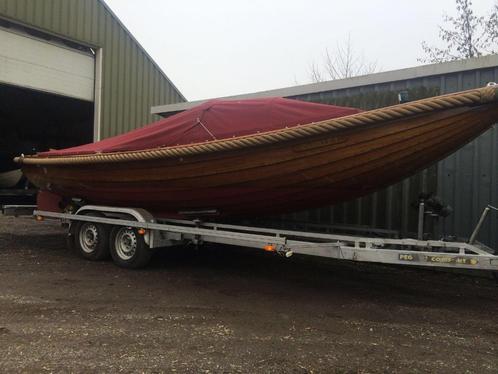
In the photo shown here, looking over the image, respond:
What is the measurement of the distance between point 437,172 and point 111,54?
31.5 ft

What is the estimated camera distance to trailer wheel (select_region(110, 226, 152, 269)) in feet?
20.7

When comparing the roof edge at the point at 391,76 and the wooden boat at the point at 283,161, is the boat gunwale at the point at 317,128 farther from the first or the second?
the roof edge at the point at 391,76

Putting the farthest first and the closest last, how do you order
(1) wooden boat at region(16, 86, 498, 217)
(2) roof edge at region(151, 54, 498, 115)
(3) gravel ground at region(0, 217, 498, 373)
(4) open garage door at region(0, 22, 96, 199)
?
(4) open garage door at region(0, 22, 96, 199) < (2) roof edge at region(151, 54, 498, 115) < (1) wooden boat at region(16, 86, 498, 217) < (3) gravel ground at region(0, 217, 498, 373)

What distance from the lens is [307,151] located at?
4.94 metres

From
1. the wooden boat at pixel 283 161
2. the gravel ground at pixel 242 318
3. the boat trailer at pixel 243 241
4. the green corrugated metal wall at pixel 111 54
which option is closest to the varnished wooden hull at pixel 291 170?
the wooden boat at pixel 283 161

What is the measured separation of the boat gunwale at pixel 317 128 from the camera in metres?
4.23

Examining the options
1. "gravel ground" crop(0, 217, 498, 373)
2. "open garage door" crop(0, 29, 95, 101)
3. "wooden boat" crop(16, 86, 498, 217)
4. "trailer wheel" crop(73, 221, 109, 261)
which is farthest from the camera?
"open garage door" crop(0, 29, 95, 101)

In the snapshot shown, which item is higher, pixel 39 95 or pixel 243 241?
pixel 39 95

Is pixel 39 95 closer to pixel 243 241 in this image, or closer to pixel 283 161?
pixel 243 241

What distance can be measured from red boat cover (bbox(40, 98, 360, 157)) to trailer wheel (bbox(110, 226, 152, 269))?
1123 millimetres

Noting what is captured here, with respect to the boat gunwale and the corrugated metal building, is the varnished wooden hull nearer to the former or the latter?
the boat gunwale

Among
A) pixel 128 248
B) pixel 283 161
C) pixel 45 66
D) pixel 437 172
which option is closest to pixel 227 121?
pixel 283 161

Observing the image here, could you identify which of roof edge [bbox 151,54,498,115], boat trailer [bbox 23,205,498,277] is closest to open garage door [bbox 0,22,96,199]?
boat trailer [bbox 23,205,498,277]

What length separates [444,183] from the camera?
6750mm
